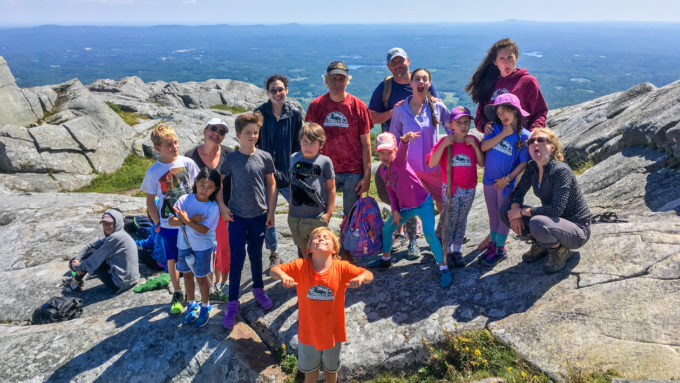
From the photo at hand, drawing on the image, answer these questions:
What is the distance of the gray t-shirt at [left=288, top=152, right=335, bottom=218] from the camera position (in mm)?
6473

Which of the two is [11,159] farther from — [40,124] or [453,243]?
[453,243]

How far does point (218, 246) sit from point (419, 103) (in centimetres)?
490

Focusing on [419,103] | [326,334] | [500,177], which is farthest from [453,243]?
[326,334]

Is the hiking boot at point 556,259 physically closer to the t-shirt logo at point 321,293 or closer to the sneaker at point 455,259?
the sneaker at point 455,259

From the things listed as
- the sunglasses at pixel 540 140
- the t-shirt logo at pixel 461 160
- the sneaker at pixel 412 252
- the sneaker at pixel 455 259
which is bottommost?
the sneaker at pixel 412 252

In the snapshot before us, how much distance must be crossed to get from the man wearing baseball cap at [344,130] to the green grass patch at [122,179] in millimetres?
16456

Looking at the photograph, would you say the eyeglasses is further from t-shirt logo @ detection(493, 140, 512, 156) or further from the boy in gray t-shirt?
t-shirt logo @ detection(493, 140, 512, 156)

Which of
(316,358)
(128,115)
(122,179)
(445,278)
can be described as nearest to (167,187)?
(316,358)

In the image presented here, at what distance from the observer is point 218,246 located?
7.68m

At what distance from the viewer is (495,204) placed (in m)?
6.89

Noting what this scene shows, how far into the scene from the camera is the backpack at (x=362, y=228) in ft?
23.6

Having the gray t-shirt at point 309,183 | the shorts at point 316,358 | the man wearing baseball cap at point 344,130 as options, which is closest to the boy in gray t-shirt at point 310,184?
the gray t-shirt at point 309,183

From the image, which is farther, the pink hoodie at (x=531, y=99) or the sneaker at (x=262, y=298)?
the sneaker at (x=262, y=298)

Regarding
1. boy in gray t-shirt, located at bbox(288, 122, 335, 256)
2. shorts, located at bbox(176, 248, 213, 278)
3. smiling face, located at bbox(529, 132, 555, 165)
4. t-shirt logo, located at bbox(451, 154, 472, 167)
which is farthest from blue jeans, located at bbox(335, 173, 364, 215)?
smiling face, located at bbox(529, 132, 555, 165)
